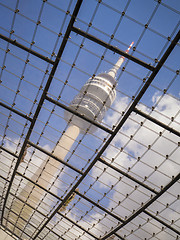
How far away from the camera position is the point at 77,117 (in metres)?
20.6

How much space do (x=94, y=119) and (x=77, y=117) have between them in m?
2.27

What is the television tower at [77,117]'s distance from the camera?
17984mm

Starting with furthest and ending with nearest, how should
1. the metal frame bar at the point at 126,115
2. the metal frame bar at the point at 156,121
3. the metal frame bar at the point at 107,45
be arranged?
the metal frame bar at the point at 156,121 → the metal frame bar at the point at 107,45 → the metal frame bar at the point at 126,115

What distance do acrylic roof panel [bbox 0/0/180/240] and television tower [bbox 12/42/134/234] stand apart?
217mm

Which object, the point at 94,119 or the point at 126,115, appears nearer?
the point at 126,115

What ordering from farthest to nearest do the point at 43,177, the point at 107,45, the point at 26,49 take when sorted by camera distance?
the point at 43,177 → the point at 26,49 → the point at 107,45

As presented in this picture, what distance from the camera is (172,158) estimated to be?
18062mm

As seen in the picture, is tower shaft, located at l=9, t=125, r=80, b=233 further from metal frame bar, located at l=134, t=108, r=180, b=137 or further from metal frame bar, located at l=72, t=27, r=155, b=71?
metal frame bar, located at l=72, t=27, r=155, b=71

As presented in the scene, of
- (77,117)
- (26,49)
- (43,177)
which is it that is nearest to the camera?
(26,49)

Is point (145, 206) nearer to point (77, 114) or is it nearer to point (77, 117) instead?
point (77, 117)

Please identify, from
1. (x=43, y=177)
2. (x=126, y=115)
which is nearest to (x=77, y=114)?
(x=126, y=115)

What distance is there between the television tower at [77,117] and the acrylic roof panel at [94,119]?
217mm

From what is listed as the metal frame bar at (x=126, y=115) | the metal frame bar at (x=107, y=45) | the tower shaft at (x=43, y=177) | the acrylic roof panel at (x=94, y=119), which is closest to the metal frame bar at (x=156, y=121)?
the acrylic roof panel at (x=94, y=119)

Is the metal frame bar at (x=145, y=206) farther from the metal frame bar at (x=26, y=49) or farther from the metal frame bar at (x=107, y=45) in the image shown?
→ the metal frame bar at (x=26, y=49)
